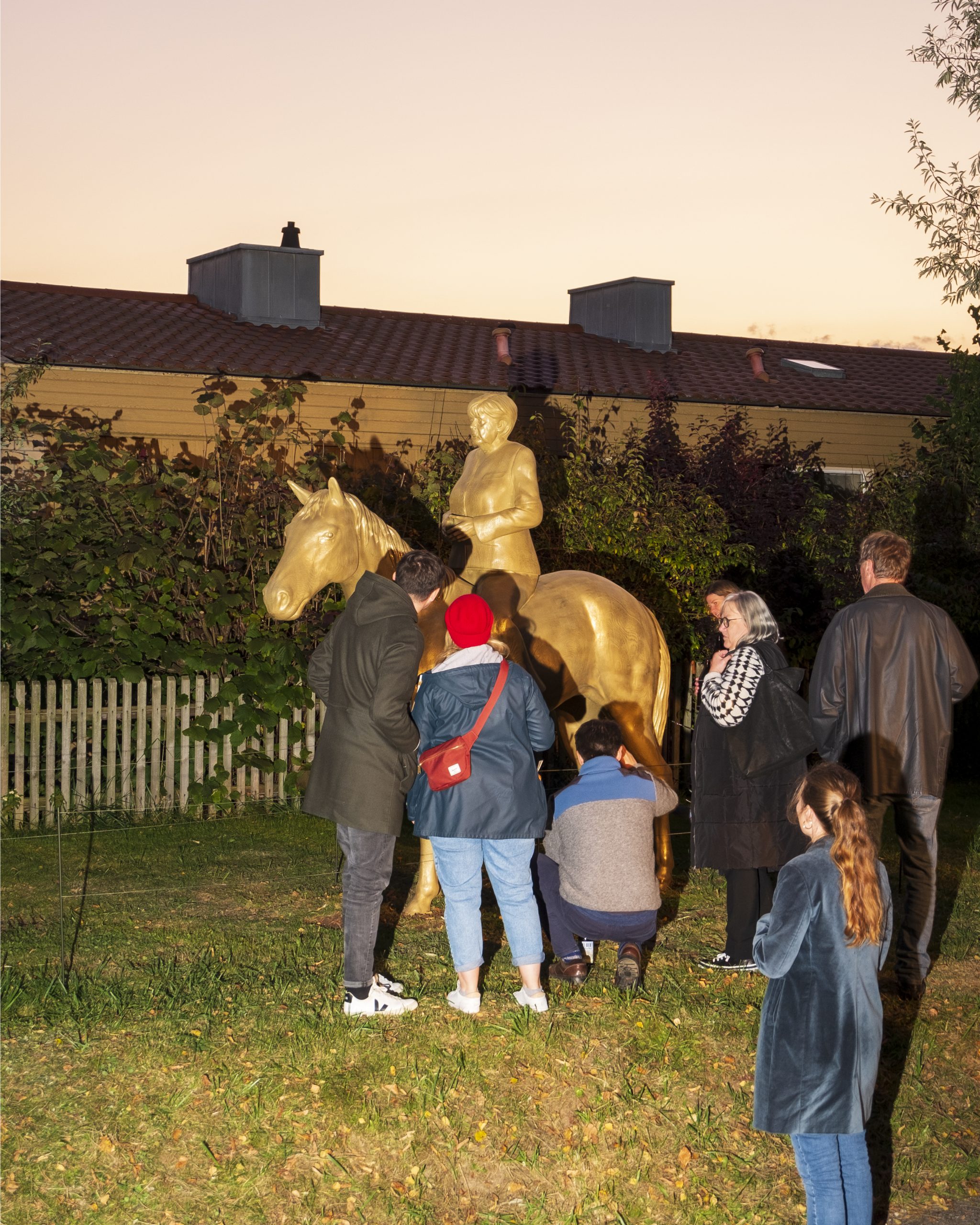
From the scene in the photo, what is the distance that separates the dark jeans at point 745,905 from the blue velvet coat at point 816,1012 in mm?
2375

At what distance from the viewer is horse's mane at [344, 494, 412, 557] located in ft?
23.9

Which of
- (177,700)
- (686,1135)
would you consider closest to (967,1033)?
(686,1135)

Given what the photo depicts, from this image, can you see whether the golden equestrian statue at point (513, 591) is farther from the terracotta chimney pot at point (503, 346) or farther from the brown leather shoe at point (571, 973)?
the terracotta chimney pot at point (503, 346)

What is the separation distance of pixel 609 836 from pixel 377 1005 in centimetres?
133

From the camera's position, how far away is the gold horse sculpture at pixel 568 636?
7.23m

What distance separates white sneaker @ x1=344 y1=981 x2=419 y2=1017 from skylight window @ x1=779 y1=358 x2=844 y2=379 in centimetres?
1932

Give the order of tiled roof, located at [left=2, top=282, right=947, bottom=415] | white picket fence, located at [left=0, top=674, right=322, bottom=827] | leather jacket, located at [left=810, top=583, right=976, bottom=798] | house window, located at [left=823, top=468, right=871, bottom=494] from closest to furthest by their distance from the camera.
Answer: leather jacket, located at [left=810, top=583, right=976, bottom=798], white picket fence, located at [left=0, top=674, right=322, bottom=827], tiled roof, located at [left=2, top=282, right=947, bottom=415], house window, located at [left=823, top=468, right=871, bottom=494]

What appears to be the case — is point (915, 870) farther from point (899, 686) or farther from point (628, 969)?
point (628, 969)

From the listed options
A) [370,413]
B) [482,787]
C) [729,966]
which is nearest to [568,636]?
[729,966]

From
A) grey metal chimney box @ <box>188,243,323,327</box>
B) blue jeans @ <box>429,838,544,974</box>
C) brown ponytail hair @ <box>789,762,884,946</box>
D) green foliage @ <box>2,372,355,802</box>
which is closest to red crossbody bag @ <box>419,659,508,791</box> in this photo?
blue jeans @ <box>429,838,544,974</box>

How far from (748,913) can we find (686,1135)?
1633 millimetres

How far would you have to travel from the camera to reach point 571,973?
6508mm

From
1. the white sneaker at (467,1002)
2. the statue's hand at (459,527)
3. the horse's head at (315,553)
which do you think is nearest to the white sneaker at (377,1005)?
the white sneaker at (467,1002)

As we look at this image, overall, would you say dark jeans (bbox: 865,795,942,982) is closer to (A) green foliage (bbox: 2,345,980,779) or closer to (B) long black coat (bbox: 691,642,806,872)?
(B) long black coat (bbox: 691,642,806,872)
